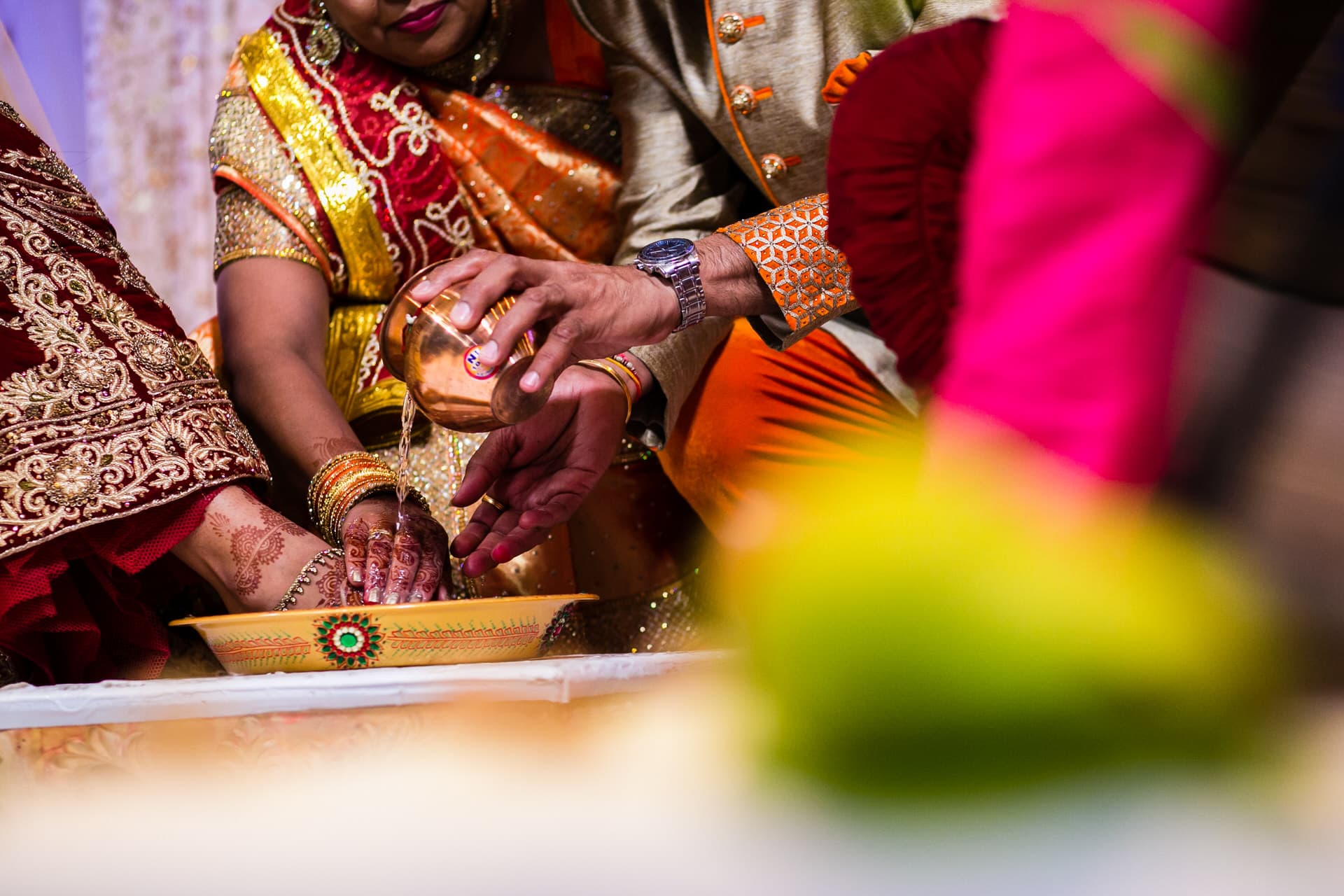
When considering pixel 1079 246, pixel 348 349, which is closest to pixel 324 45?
pixel 348 349

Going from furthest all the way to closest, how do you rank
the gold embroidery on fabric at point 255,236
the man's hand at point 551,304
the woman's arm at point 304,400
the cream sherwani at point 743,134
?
the gold embroidery on fabric at point 255,236
the cream sherwani at point 743,134
the woman's arm at point 304,400
the man's hand at point 551,304

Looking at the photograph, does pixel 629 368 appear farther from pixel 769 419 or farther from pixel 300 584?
pixel 300 584

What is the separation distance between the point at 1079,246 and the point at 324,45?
1.28 m

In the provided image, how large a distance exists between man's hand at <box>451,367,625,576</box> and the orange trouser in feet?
0.53

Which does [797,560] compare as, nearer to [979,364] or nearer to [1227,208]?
[979,364]

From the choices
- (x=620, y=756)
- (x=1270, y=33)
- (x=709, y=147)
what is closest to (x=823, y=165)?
(x=709, y=147)

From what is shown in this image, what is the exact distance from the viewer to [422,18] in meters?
1.33

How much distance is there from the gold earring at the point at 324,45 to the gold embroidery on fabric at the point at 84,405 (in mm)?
423

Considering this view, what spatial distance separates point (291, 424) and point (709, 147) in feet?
1.93

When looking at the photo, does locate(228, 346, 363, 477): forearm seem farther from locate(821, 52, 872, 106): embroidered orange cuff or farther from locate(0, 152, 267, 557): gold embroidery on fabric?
locate(821, 52, 872, 106): embroidered orange cuff

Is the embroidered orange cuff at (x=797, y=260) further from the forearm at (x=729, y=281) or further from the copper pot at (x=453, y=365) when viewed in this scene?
the copper pot at (x=453, y=365)

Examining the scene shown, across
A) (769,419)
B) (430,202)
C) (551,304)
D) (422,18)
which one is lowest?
(769,419)

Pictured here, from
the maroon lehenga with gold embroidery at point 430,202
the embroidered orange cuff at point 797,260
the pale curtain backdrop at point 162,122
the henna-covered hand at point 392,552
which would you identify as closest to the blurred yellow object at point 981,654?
the henna-covered hand at point 392,552

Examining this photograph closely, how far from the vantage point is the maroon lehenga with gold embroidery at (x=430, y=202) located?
4.47 ft
